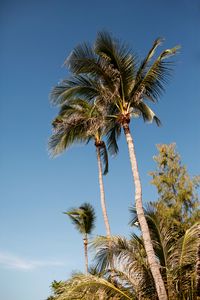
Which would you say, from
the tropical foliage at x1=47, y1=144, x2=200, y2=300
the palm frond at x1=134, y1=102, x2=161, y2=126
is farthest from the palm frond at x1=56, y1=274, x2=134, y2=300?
the palm frond at x1=134, y1=102, x2=161, y2=126

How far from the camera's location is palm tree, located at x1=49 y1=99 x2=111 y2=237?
11.0 metres

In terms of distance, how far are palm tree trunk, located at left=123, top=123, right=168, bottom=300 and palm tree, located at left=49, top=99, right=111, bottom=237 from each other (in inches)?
51.9

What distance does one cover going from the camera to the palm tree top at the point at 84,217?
78.7 feet

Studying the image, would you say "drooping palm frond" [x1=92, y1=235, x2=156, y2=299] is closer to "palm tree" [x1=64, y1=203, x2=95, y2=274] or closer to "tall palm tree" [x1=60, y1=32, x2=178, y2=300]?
"tall palm tree" [x1=60, y1=32, x2=178, y2=300]

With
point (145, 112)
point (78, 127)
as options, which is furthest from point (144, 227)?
point (78, 127)

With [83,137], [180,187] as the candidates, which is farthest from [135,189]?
[180,187]

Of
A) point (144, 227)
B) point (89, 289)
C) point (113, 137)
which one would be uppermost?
point (113, 137)

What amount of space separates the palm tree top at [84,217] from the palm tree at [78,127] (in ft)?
22.8

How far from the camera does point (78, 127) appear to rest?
1352cm

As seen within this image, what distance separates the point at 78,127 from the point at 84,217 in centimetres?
1188

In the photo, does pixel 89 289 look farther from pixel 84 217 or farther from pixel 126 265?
pixel 84 217

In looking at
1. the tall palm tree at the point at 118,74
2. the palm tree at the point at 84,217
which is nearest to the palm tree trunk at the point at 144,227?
the tall palm tree at the point at 118,74

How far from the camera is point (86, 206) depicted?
24109 millimetres

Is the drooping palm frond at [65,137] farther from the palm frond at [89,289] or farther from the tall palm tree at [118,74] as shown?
the palm frond at [89,289]
